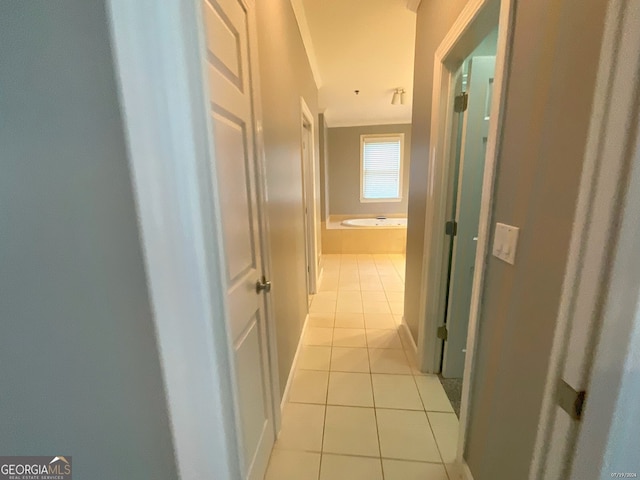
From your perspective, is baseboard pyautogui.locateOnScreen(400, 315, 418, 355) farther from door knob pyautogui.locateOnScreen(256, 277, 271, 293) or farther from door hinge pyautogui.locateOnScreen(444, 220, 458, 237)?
door knob pyautogui.locateOnScreen(256, 277, 271, 293)

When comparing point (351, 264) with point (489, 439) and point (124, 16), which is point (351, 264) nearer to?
point (489, 439)

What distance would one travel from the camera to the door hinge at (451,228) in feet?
5.54

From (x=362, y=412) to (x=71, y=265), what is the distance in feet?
5.64

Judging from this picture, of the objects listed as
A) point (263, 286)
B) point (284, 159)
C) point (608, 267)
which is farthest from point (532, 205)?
point (284, 159)

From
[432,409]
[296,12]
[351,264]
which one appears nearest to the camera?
[432,409]

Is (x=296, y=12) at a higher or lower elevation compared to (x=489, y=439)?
higher

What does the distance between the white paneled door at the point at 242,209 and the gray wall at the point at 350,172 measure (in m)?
5.12

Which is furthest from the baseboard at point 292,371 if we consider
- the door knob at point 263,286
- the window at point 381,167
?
the window at point 381,167

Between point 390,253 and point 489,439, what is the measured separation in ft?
14.2

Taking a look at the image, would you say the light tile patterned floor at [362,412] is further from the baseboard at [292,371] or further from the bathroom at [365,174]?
the bathroom at [365,174]

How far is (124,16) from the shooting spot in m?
0.33

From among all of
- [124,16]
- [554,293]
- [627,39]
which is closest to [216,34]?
[124,16]

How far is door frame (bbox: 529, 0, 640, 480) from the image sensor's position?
0.40 meters

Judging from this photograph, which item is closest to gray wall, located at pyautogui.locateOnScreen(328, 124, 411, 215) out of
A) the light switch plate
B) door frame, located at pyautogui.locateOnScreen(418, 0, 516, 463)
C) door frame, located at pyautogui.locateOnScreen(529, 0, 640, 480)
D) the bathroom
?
the bathroom
